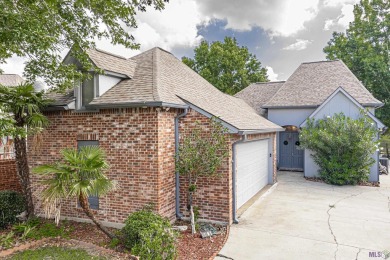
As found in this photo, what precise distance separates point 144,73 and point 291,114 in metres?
11.1

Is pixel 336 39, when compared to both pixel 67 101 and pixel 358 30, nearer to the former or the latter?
pixel 358 30

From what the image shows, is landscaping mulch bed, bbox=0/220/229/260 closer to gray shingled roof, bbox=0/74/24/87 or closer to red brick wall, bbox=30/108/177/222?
red brick wall, bbox=30/108/177/222

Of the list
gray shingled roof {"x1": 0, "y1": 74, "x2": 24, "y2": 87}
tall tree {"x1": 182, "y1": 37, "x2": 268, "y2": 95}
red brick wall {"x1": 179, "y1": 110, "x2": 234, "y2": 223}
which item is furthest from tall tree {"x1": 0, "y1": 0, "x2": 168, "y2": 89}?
gray shingled roof {"x1": 0, "y1": 74, "x2": 24, "y2": 87}

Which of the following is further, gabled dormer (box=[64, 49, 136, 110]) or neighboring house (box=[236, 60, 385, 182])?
neighboring house (box=[236, 60, 385, 182])

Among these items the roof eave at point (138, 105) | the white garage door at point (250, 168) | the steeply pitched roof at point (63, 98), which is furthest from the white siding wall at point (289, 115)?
the steeply pitched roof at point (63, 98)

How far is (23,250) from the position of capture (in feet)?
19.6

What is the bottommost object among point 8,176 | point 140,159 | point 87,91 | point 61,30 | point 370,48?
point 8,176

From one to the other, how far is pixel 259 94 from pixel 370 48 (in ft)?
43.1

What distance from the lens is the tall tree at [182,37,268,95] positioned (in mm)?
31688

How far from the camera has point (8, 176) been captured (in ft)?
30.1

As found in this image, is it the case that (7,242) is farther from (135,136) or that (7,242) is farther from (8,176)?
(135,136)

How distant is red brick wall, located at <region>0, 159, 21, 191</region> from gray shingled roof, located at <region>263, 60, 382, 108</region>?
45.3 feet

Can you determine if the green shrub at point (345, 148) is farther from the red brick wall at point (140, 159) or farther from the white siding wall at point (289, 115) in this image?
the red brick wall at point (140, 159)

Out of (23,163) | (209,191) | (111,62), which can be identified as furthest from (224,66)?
(23,163)
